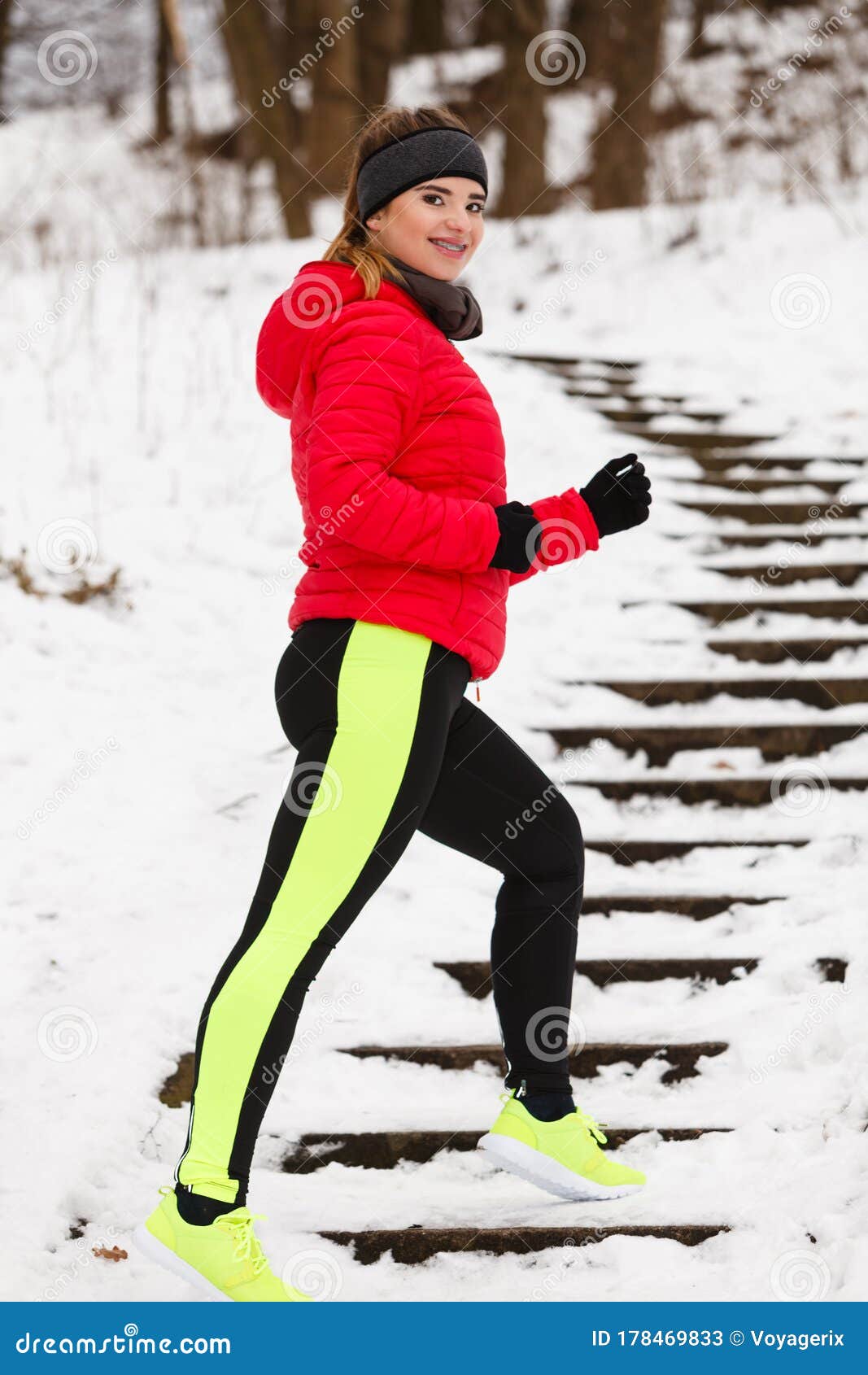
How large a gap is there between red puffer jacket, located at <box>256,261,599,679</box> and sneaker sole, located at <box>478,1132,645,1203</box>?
0.78m

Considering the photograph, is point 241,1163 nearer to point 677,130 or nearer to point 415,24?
point 677,130

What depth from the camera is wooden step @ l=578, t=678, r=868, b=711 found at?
402cm

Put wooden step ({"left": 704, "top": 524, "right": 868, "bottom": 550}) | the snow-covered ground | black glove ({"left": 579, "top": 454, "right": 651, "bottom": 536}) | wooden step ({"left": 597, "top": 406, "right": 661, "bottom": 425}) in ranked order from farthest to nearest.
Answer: wooden step ({"left": 597, "top": 406, "right": 661, "bottom": 425}) < wooden step ({"left": 704, "top": 524, "right": 868, "bottom": 550}) < the snow-covered ground < black glove ({"left": 579, "top": 454, "right": 651, "bottom": 536})

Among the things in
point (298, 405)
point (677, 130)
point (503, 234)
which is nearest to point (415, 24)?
point (677, 130)

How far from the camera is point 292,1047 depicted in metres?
2.69

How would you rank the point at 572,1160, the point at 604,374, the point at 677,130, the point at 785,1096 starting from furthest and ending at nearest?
the point at 677,130 → the point at 604,374 → the point at 785,1096 → the point at 572,1160

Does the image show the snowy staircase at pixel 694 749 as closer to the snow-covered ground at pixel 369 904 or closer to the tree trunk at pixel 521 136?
the snow-covered ground at pixel 369 904

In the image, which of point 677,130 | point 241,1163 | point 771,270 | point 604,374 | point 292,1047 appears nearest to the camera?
point 241,1163

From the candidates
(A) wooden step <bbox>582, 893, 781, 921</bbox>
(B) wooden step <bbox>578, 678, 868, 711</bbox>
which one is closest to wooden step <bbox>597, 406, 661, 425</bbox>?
(B) wooden step <bbox>578, 678, 868, 711</bbox>

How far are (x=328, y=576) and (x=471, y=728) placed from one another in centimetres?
35

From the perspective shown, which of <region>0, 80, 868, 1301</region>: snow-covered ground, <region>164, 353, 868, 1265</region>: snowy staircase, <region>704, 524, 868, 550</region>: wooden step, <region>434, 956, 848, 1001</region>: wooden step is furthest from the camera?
<region>704, 524, 868, 550</region>: wooden step

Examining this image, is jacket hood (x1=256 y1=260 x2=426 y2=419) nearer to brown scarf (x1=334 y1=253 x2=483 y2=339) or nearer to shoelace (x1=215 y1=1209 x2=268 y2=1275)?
brown scarf (x1=334 y1=253 x2=483 y2=339)

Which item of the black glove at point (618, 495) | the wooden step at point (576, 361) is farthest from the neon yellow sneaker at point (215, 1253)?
the wooden step at point (576, 361)

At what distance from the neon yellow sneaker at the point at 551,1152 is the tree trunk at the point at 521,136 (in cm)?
890
